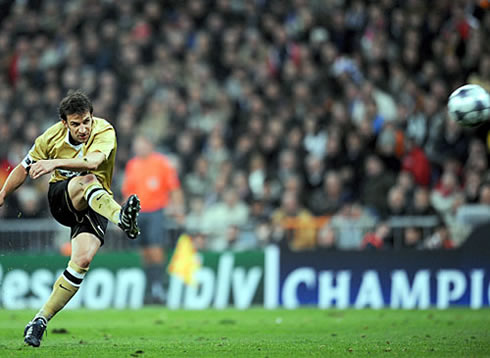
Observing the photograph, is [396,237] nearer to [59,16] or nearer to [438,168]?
[438,168]

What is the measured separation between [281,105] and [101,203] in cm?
1020

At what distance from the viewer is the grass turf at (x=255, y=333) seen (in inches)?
354

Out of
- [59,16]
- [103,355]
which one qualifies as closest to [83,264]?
[103,355]

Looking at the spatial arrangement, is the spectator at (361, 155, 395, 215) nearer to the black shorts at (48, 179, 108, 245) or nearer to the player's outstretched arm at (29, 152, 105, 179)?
the black shorts at (48, 179, 108, 245)

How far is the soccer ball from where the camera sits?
10.2 m

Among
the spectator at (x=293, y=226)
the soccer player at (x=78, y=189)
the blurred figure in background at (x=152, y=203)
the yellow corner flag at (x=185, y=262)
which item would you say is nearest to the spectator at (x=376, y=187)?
the spectator at (x=293, y=226)

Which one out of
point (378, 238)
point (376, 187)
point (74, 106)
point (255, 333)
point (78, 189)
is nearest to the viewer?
point (74, 106)

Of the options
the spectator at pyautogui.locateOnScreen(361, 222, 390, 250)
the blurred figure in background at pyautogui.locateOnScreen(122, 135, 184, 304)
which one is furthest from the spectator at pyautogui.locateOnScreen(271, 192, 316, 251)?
the blurred figure in background at pyautogui.locateOnScreen(122, 135, 184, 304)

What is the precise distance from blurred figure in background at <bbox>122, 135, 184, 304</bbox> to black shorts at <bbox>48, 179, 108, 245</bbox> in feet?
22.5

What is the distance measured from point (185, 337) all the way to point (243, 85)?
10087mm

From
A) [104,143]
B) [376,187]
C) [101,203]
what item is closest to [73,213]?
[101,203]

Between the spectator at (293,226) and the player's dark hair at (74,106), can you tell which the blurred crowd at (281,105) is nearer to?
the spectator at (293,226)

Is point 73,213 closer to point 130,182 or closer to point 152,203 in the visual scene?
point 152,203

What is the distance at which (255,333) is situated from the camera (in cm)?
1131
